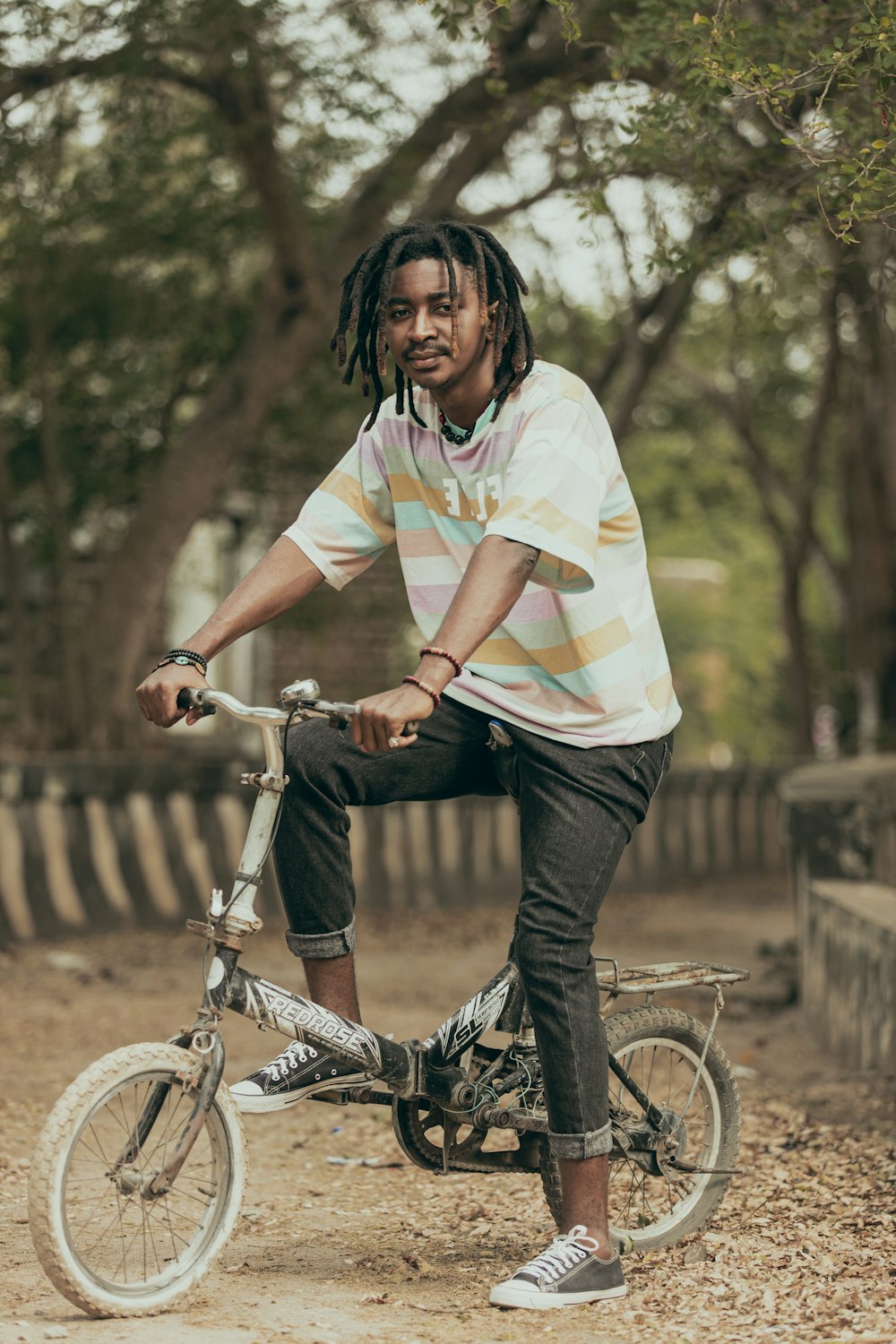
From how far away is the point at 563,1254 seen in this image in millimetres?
3863

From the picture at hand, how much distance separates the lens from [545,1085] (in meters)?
3.93

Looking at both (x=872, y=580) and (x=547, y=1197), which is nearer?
(x=547, y=1197)

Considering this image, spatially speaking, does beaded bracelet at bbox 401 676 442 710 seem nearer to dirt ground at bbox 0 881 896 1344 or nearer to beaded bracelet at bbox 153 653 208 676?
beaded bracelet at bbox 153 653 208 676

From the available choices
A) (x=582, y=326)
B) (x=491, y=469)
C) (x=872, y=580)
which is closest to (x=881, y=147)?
(x=491, y=469)

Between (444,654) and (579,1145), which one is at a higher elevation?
(444,654)

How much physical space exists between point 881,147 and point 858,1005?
3557mm

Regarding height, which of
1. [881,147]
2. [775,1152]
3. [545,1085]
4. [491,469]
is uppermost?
[881,147]

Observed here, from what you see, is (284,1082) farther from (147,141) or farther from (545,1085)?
(147,141)

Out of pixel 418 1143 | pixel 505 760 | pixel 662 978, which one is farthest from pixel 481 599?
pixel 418 1143

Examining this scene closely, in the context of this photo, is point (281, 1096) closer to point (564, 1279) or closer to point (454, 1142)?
point (454, 1142)

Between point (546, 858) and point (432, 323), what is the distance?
1.16 meters

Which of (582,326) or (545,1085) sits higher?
(582,326)

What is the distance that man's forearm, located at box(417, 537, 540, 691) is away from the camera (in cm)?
357

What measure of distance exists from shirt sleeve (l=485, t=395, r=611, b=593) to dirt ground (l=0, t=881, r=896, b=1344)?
1.56 metres
